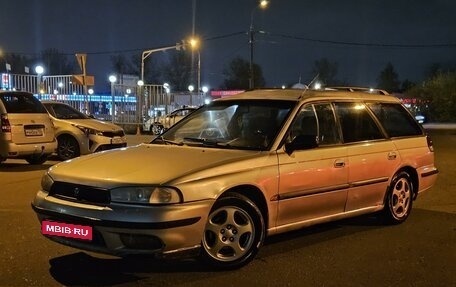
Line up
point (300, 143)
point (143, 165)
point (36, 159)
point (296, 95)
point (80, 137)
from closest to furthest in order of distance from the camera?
point (143, 165)
point (300, 143)
point (296, 95)
point (36, 159)
point (80, 137)

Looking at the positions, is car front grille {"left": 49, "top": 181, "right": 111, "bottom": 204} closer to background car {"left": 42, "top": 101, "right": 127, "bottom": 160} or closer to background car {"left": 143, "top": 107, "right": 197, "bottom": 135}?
background car {"left": 42, "top": 101, "right": 127, "bottom": 160}

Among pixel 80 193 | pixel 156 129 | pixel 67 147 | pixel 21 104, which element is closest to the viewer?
pixel 80 193

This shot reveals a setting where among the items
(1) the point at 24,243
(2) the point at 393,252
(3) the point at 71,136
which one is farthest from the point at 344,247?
(3) the point at 71,136

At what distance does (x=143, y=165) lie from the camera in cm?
523

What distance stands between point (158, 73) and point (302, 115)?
265 ft

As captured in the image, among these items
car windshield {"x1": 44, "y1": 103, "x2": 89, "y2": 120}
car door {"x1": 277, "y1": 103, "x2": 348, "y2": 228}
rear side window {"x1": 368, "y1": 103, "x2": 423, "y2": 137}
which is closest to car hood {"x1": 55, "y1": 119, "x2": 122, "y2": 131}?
car windshield {"x1": 44, "y1": 103, "x2": 89, "y2": 120}

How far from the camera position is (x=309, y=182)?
595cm

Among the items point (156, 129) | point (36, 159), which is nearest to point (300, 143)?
point (36, 159)

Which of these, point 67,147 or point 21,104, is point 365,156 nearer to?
point 21,104

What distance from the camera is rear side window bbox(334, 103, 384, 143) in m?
6.67

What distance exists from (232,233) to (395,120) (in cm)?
320

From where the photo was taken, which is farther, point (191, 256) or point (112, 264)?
point (112, 264)

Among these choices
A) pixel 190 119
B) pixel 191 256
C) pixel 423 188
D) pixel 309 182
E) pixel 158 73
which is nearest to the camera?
pixel 191 256

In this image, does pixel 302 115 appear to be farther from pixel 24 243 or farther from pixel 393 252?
pixel 24 243
